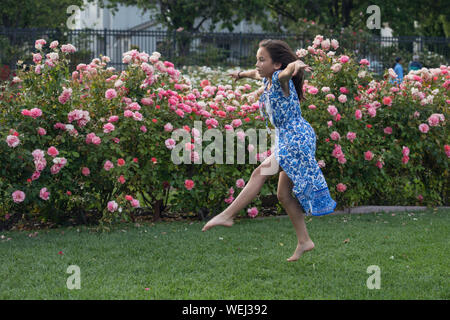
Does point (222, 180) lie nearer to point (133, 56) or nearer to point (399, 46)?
point (133, 56)


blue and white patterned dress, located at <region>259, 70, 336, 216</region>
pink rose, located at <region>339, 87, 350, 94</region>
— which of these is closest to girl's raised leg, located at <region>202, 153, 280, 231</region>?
blue and white patterned dress, located at <region>259, 70, 336, 216</region>

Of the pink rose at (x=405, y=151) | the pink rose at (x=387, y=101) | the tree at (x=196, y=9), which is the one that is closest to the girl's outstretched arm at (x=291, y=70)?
the pink rose at (x=387, y=101)

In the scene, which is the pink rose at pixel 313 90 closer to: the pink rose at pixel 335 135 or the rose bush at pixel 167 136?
the rose bush at pixel 167 136

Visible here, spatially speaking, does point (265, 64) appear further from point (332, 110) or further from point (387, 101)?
point (387, 101)

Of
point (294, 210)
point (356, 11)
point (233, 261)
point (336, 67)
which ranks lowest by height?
point (233, 261)

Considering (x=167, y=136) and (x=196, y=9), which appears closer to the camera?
(x=167, y=136)

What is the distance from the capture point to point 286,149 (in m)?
4.48

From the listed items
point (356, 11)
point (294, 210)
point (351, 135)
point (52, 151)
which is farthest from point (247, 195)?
point (356, 11)

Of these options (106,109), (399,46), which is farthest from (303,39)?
(106,109)

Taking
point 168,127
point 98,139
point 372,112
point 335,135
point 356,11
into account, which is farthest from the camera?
point 356,11

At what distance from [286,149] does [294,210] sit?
1.59 feet

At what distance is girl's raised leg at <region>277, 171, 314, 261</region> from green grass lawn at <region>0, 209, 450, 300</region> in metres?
0.15

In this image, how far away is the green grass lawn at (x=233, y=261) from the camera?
402cm
